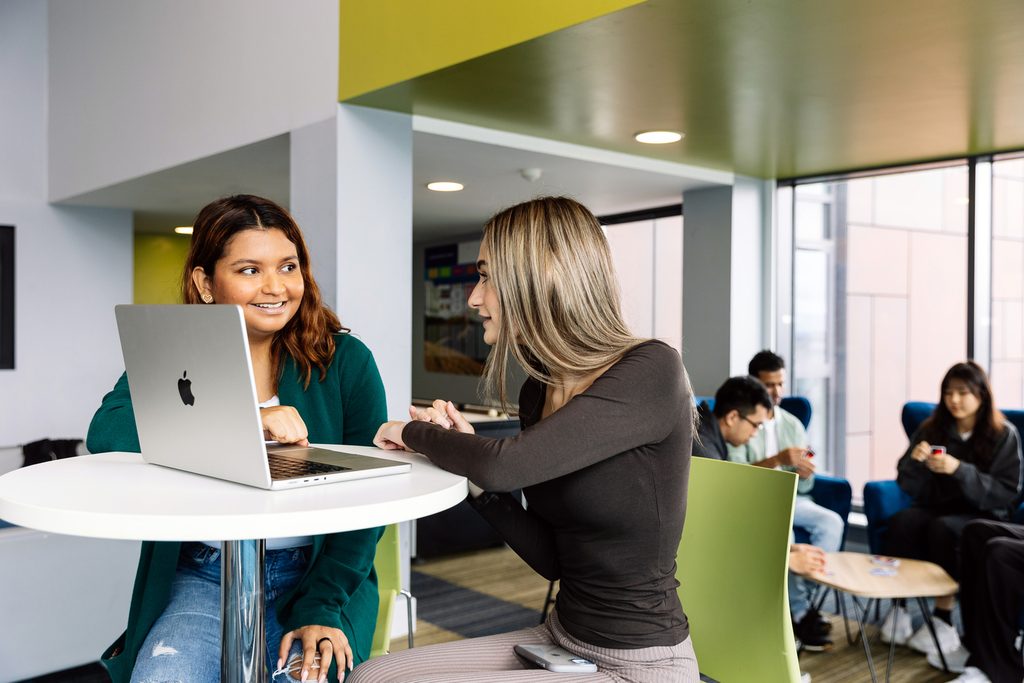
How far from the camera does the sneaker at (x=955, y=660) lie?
3336 millimetres

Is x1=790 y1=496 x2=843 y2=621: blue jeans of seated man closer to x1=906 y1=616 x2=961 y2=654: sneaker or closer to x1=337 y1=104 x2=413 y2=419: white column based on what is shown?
x1=906 y1=616 x2=961 y2=654: sneaker

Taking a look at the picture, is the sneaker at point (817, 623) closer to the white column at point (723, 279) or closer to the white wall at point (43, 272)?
the white column at point (723, 279)

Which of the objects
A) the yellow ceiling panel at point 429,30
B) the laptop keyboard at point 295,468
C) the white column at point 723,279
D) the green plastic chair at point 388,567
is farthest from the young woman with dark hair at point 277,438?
the white column at point 723,279

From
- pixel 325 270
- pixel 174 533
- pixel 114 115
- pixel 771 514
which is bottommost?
pixel 771 514

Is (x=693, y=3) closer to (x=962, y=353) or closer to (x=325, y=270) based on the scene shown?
(x=325, y=270)

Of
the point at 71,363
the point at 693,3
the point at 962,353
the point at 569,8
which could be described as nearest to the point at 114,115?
the point at 71,363

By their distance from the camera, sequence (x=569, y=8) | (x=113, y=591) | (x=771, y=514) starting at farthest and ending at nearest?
(x=113, y=591), (x=569, y=8), (x=771, y=514)

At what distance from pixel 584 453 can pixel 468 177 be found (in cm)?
419

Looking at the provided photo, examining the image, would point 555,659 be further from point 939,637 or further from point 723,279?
point 723,279

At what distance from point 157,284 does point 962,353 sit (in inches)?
267

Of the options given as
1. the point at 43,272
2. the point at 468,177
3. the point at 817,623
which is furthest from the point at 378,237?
the point at 43,272

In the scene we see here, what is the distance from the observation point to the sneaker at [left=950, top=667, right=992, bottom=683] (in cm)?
312

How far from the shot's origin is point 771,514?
1896mm

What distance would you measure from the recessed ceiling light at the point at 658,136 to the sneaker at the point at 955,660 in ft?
8.37
